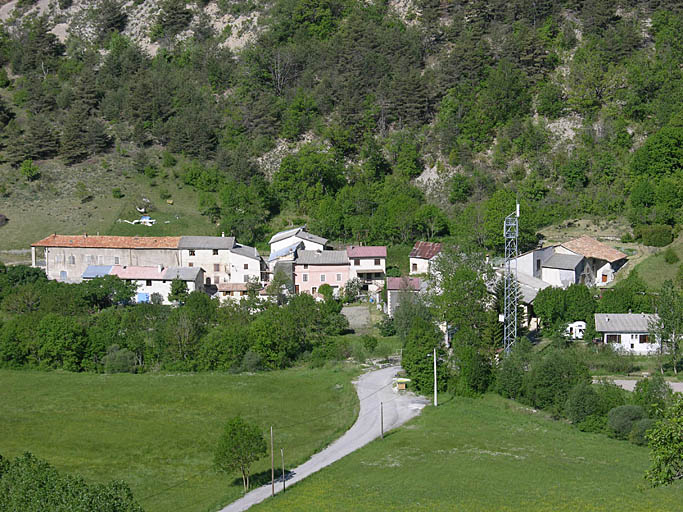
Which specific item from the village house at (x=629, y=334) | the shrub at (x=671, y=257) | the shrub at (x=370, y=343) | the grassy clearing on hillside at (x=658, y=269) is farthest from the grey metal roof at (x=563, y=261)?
the shrub at (x=370, y=343)

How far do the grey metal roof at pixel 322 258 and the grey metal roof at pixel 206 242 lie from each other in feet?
21.1

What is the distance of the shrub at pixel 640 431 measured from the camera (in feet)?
121

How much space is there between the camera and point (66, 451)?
38406 millimetres

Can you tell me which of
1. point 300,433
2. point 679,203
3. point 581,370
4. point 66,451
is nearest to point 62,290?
point 66,451

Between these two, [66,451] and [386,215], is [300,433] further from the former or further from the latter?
[386,215]

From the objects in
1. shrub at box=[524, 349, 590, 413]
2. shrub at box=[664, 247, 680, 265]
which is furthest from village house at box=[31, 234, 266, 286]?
shrub at box=[664, 247, 680, 265]

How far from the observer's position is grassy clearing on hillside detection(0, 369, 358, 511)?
34875 mm

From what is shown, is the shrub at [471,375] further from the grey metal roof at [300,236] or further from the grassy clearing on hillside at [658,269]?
the grey metal roof at [300,236]

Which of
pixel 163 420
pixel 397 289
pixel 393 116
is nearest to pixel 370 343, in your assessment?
pixel 397 289

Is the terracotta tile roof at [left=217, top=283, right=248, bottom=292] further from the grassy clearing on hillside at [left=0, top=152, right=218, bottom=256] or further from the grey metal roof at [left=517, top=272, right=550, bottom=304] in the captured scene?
the grey metal roof at [left=517, top=272, right=550, bottom=304]

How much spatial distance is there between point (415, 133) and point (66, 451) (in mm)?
57557

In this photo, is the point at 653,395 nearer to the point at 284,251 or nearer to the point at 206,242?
the point at 284,251

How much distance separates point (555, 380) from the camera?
41.9m

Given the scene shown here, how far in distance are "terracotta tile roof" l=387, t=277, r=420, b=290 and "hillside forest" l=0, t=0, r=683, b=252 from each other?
29.3 feet
